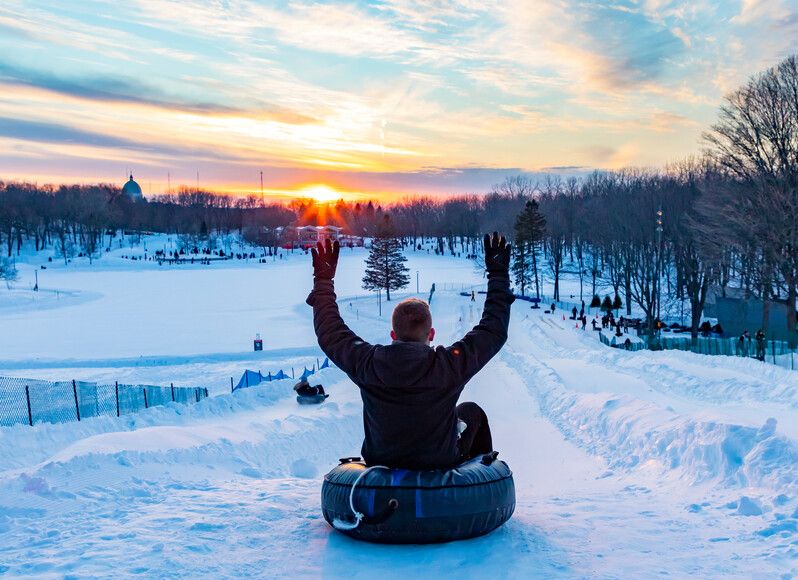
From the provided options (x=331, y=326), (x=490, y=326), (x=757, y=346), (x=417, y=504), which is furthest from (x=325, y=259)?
(x=757, y=346)

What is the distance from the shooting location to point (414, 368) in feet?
14.3

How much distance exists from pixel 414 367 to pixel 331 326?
73cm

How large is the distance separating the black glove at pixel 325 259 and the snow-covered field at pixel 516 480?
191 centimetres

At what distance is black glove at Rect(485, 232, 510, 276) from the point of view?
187 inches

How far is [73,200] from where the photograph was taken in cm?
14450

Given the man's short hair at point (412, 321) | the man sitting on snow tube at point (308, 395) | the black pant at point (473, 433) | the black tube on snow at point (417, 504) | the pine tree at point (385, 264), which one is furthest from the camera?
the pine tree at point (385, 264)

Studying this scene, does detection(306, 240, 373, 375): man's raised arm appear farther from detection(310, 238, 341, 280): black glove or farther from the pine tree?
the pine tree

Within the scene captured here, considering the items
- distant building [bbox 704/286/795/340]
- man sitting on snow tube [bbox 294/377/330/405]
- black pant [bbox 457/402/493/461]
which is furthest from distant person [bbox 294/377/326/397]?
distant building [bbox 704/286/795/340]

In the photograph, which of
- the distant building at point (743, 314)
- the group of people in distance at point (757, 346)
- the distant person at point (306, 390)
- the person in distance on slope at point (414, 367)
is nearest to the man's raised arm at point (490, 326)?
the person in distance on slope at point (414, 367)

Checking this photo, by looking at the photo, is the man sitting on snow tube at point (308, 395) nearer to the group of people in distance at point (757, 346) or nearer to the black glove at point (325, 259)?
the black glove at point (325, 259)

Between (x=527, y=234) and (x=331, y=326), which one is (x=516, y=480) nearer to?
(x=331, y=326)

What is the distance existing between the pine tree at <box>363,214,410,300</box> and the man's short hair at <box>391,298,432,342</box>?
67.2m

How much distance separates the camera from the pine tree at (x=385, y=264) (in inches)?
2867

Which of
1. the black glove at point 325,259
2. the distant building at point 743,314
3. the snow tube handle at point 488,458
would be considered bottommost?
the distant building at point 743,314
